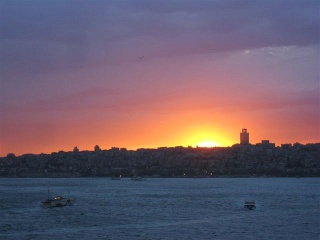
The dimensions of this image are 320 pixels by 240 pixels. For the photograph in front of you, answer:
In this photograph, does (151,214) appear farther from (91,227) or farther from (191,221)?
(91,227)

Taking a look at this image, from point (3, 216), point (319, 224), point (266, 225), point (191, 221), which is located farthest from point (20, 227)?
point (319, 224)

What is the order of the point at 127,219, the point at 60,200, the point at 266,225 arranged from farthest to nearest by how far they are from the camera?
the point at 60,200, the point at 127,219, the point at 266,225

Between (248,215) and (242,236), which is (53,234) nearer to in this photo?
(242,236)

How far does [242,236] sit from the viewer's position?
58719 millimetres

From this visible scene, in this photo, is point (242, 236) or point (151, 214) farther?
point (151, 214)

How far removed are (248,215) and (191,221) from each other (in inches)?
469

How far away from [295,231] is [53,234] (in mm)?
26328

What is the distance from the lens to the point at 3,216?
3118 inches

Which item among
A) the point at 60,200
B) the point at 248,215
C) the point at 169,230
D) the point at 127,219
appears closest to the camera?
the point at 169,230

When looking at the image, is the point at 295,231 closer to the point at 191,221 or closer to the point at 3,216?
the point at 191,221

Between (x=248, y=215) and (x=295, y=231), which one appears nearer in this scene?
(x=295, y=231)

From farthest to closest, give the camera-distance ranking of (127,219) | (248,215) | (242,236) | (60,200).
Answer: (60,200), (248,215), (127,219), (242,236)

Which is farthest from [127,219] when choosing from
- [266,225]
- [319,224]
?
[319,224]

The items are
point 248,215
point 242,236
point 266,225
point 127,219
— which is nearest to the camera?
point 242,236
